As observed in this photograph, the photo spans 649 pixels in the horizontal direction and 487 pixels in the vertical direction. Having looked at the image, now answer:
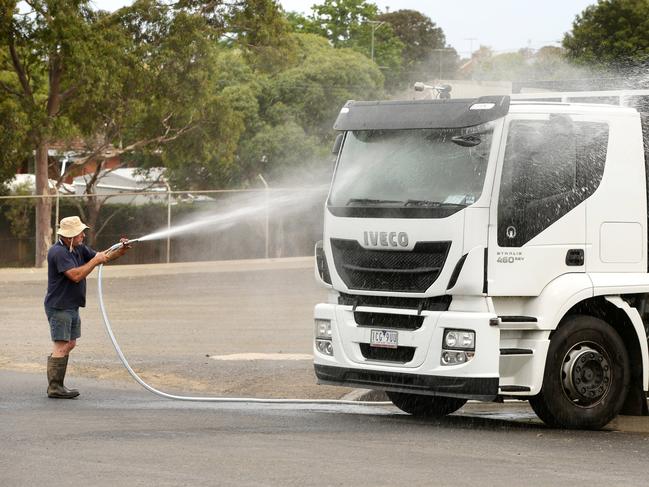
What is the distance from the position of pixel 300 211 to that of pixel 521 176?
30.5 m

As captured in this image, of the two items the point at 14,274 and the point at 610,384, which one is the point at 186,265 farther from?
the point at 610,384

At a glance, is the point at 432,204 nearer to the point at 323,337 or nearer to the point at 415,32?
the point at 323,337

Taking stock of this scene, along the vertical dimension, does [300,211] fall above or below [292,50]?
below

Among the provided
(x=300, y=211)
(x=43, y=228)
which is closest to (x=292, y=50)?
(x=300, y=211)

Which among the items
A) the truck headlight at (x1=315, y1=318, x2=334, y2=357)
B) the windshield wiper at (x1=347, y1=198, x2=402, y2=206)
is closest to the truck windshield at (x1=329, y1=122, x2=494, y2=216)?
the windshield wiper at (x1=347, y1=198, x2=402, y2=206)

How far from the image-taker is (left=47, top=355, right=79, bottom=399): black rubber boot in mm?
12711

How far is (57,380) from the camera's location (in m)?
12.8

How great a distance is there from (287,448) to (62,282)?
4230mm

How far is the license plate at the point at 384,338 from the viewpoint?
10.9m

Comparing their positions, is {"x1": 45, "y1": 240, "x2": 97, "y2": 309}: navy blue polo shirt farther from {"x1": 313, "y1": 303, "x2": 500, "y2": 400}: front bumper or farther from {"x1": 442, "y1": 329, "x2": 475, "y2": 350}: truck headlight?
{"x1": 442, "y1": 329, "x2": 475, "y2": 350}: truck headlight

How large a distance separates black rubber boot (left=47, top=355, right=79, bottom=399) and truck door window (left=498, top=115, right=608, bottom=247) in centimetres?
453

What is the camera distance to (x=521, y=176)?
10820 mm

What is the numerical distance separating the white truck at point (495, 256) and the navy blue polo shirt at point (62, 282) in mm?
2758

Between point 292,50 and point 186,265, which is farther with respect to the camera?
point 292,50
